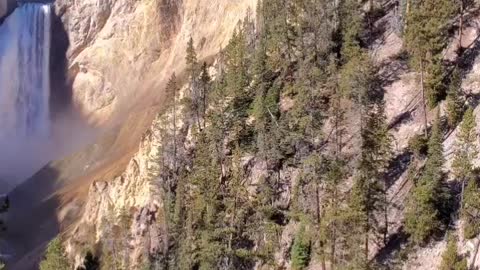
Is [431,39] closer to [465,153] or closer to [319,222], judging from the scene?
[465,153]

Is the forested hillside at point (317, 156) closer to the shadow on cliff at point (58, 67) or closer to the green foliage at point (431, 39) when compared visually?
the green foliage at point (431, 39)

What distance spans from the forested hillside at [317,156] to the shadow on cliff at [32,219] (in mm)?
7704

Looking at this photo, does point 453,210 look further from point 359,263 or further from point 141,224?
point 141,224

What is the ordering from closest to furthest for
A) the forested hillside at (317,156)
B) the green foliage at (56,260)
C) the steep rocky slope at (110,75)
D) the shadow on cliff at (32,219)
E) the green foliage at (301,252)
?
the forested hillside at (317,156) → the green foliage at (301,252) → the green foliage at (56,260) → the shadow on cliff at (32,219) → the steep rocky slope at (110,75)

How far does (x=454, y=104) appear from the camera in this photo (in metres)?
38.3

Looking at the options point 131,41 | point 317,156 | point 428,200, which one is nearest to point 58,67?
point 131,41

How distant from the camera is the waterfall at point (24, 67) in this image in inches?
3499

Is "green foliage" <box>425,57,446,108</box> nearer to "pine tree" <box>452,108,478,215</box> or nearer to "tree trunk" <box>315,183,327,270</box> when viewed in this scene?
"pine tree" <box>452,108,478,215</box>

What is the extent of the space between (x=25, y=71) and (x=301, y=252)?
63.7 meters

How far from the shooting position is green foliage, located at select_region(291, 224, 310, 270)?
125 ft

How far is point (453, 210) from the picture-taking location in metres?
34.6

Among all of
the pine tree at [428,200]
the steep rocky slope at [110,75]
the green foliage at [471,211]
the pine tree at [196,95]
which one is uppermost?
the steep rocky slope at [110,75]

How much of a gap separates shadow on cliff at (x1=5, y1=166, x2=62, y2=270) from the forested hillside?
7.70 meters

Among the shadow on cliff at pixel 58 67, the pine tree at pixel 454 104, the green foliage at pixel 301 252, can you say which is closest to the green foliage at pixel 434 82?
the pine tree at pixel 454 104
